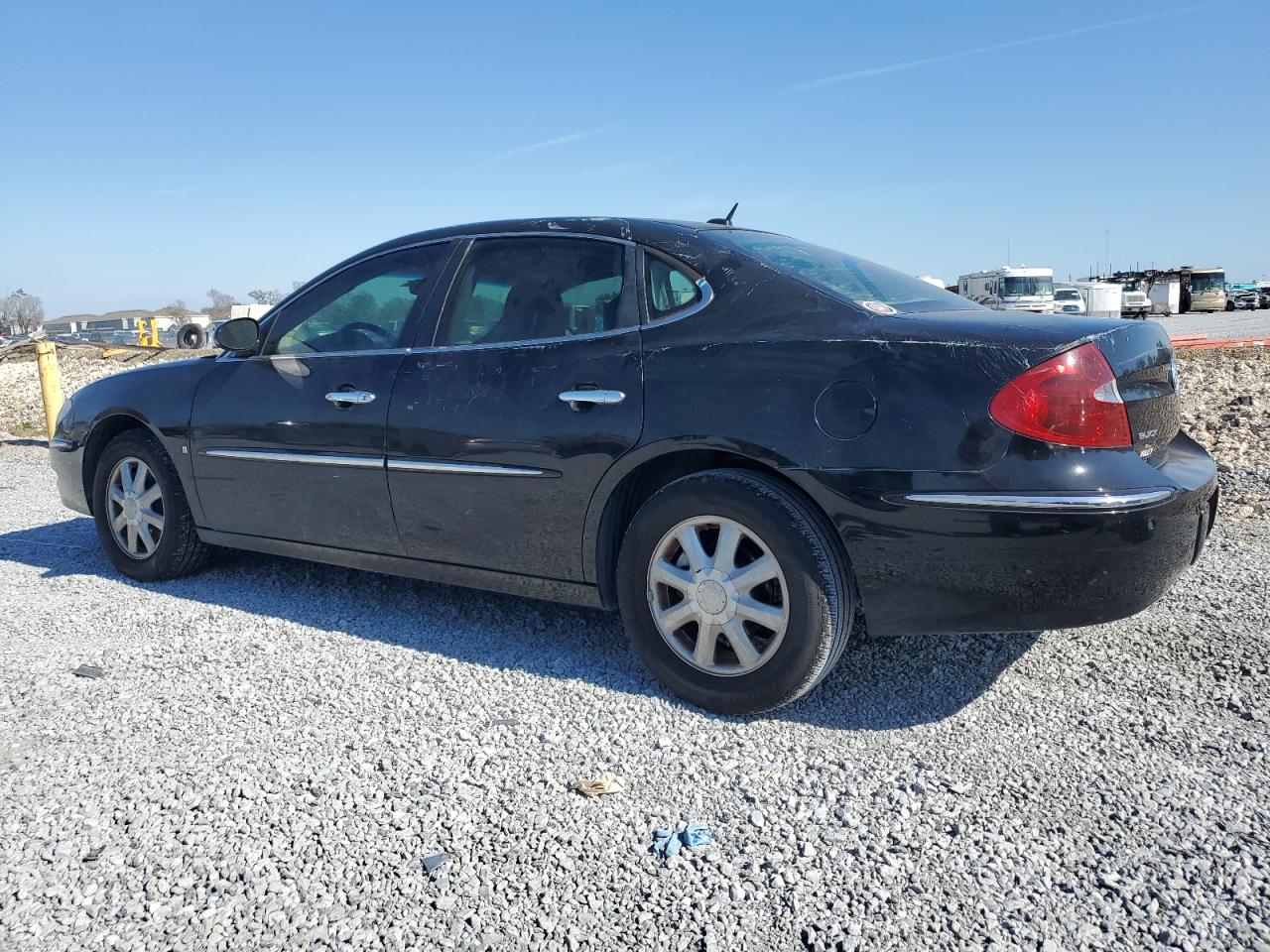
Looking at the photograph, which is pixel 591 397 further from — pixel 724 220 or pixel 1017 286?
pixel 1017 286

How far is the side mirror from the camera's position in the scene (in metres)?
4.41

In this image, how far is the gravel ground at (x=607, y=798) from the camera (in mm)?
2127

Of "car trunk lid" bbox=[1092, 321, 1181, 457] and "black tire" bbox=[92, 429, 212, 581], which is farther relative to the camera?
"black tire" bbox=[92, 429, 212, 581]

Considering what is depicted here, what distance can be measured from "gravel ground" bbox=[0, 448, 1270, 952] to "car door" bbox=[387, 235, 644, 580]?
1.61ft

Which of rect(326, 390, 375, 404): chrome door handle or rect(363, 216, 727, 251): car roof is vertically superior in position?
rect(363, 216, 727, 251): car roof

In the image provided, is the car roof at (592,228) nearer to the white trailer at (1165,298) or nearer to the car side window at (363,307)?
the car side window at (363,307)

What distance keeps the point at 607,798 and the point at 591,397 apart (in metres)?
1.34

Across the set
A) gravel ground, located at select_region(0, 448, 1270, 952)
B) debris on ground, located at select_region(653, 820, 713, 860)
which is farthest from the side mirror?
debris on ground, located at select_region(653, 820, 713, 860)

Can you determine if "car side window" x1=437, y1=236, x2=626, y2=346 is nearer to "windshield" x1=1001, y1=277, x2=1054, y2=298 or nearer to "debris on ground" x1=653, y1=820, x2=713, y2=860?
"debris on ground" x1=653, y1=820, x2=713, y2=860

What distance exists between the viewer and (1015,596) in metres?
2.78

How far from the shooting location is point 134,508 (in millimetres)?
4875

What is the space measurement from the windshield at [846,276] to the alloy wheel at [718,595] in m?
0.86

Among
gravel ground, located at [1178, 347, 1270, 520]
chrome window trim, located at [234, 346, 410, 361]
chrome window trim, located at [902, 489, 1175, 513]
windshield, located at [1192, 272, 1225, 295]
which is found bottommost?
gravel ground, located at [1178, 347, 1270, 520]

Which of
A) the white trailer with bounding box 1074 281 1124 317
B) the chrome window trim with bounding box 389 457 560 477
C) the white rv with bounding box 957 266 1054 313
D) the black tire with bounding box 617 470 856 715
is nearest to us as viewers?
the black tire with bounding box 617 470 856 715
